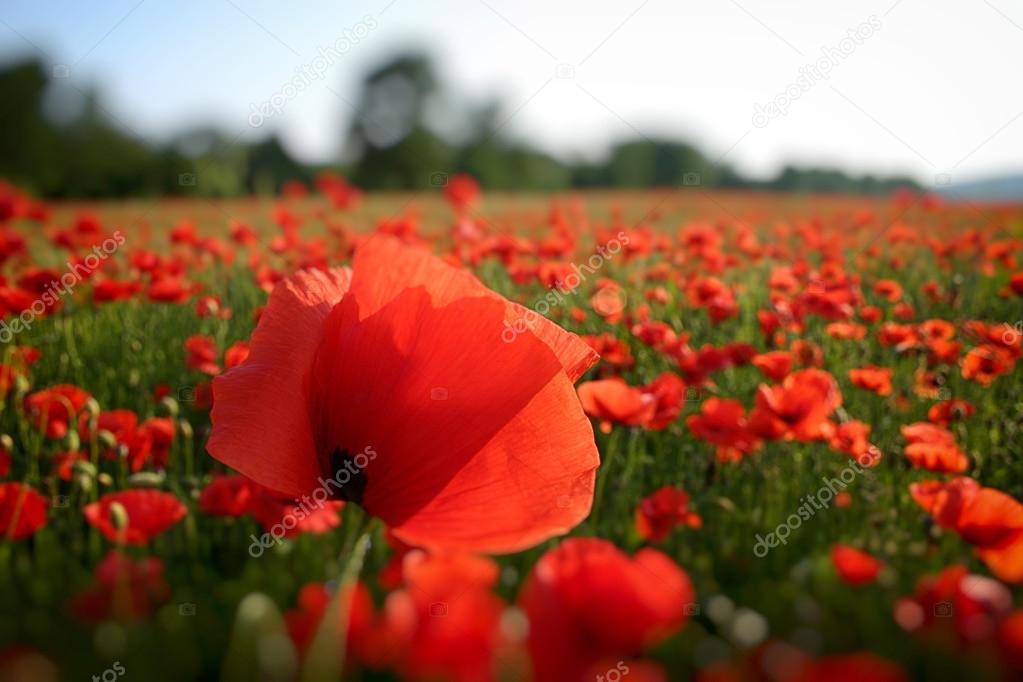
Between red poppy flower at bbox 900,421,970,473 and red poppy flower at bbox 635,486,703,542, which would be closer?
red poppy flower at bbox 635,486,703,542

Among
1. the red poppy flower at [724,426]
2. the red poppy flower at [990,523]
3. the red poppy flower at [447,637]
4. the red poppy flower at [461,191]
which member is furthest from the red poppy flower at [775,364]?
the red poppy flower at [461,191]

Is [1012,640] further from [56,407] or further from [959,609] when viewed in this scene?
[56,407]

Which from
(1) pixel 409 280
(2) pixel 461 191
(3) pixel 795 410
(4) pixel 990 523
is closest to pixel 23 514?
(1) pixel 409 280

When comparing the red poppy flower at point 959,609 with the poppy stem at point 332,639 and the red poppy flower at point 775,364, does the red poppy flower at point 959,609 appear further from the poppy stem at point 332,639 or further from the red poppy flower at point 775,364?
the red poppy flower at point 775,364

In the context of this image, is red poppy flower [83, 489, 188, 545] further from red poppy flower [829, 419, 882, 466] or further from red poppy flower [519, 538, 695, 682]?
red poppy flower [829, 419, 882, 466]

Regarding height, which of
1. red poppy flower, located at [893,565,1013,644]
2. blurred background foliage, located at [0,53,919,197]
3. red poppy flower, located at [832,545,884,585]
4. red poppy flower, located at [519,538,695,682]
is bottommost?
blurred background foliage, located at [0,53,919,197]

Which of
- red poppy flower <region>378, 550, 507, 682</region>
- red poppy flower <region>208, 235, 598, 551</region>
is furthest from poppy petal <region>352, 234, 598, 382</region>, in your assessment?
red poppy flower <region>378, 550, 507, 682</region>

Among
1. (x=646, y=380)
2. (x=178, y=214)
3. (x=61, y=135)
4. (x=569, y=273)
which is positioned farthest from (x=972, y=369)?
(x=61, y=135)

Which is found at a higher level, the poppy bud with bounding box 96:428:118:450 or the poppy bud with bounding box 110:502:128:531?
the poppy bud with bounding box 110:502:128:531

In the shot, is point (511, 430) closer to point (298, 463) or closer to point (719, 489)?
point (298, 463)
